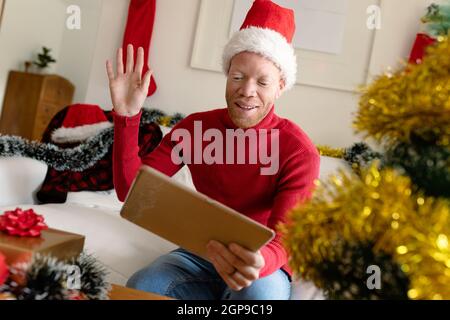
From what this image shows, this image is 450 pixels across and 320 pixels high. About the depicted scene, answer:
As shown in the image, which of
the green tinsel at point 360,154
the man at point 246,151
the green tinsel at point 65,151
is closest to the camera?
the man at point 246,151

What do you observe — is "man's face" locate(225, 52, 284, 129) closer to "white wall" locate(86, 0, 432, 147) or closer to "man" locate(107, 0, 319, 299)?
"man" locate(107, 0, 319, 299)

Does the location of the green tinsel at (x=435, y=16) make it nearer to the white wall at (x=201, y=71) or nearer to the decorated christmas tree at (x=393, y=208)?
the white wall at (x=201, y=71)

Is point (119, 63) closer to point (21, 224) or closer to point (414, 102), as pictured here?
point (21, 224)

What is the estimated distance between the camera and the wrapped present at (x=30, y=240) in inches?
29.0

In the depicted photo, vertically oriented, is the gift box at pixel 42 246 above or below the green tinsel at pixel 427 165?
below

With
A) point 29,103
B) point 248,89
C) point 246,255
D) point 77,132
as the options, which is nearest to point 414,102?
point 246,255

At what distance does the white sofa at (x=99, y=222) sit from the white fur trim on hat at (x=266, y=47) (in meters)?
0.57

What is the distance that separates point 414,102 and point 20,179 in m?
1.51

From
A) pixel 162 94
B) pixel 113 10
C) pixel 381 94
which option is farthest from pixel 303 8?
pixel 381 94

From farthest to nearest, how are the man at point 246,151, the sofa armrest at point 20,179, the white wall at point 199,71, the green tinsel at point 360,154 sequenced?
1. the white wall at point 199,71
2. the green tinsel at point 360,154
3. the sofa armrest at point 20,179
4. the man at point 246,151

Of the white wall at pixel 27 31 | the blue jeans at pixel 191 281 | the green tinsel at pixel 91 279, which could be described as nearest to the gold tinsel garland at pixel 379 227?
the green tinsel at pixel 91 279

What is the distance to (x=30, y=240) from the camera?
2.57ft

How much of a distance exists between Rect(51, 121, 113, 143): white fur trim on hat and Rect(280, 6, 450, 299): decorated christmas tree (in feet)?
5.28
